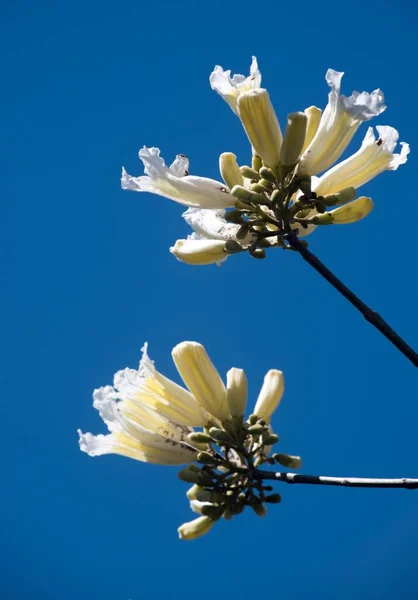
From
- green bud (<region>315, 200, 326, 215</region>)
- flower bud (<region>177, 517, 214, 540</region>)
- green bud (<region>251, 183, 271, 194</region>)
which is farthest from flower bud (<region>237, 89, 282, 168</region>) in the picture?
flower bud (<region>177, 517, 214, 540</region>)

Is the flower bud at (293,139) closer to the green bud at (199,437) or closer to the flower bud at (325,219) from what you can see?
the flower bud at (325,219)

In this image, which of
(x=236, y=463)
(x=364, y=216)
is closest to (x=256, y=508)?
(x=236, y=463)

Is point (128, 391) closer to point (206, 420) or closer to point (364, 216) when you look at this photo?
point (206, 420)

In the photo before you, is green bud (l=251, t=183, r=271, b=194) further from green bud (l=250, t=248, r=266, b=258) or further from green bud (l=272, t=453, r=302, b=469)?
green bud (l=272, t=453, r=302, b=469)

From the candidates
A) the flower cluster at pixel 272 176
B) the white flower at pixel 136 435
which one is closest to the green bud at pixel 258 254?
the flower cluster at pixel 272 176

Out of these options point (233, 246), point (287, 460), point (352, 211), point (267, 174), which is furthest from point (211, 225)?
point (287, 460)

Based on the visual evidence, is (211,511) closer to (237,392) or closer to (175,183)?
(237,392)
